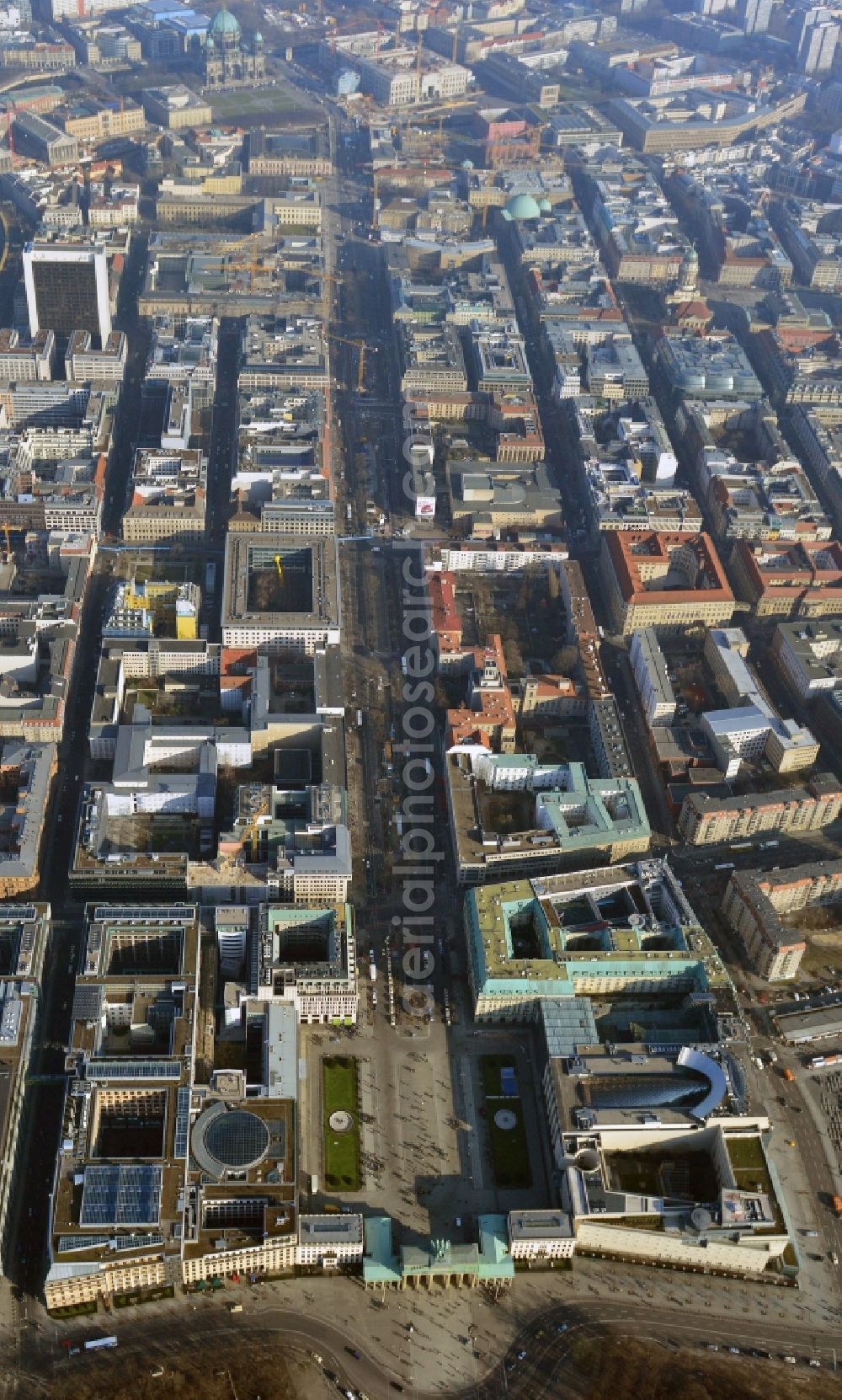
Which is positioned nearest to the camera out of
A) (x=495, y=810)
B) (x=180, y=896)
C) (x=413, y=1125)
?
(x=413, y=1125)

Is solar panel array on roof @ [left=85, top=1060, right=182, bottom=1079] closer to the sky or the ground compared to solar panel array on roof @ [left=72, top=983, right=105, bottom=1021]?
closer to the ground

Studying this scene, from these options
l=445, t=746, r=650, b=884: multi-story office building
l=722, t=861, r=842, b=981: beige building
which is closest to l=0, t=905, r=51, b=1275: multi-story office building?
l=445, t=746, r=650, b=884: multi-story office building

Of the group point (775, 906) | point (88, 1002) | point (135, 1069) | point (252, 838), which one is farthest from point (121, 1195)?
point (775, 906)

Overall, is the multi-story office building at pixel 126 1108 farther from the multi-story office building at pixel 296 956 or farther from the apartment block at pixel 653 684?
the apartment block at pixel 653 684

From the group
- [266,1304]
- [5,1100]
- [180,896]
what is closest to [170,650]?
[180,896]

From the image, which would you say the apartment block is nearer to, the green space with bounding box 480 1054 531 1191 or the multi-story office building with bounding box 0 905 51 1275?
the green space with bounding box 480 1054 531 1191

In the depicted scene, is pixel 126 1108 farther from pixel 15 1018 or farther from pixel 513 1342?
pixel 513 1342

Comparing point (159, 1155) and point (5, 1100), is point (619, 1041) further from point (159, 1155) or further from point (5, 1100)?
point (5, 1100)
